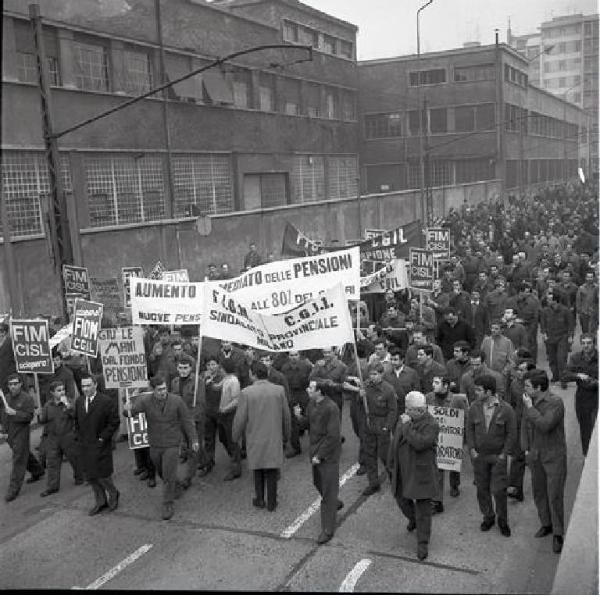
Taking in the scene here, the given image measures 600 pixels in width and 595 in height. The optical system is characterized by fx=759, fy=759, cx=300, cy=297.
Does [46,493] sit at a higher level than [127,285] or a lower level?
lower

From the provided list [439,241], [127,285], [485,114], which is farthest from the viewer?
[485,114]

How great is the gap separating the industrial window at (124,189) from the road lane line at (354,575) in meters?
19.2

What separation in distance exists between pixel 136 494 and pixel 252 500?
1.51 meters

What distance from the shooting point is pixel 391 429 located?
8.92 meters

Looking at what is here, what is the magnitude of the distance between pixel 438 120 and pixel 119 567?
150ft

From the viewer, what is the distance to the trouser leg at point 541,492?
7.34 metres

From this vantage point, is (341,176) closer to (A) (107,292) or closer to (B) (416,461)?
(A) (107,292)

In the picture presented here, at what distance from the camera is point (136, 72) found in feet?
88.1

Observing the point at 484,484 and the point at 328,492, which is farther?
the point at 328,492

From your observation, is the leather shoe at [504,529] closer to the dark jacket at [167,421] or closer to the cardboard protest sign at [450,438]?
the cardboard protest sign at [450,438]

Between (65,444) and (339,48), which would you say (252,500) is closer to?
(65,444)

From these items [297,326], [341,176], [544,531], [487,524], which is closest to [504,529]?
[487,524]

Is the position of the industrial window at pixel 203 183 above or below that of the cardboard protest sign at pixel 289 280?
above

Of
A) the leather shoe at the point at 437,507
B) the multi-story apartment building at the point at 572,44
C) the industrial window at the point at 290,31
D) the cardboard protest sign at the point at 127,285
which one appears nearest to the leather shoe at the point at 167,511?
the leather shoe at the point at 437,507
